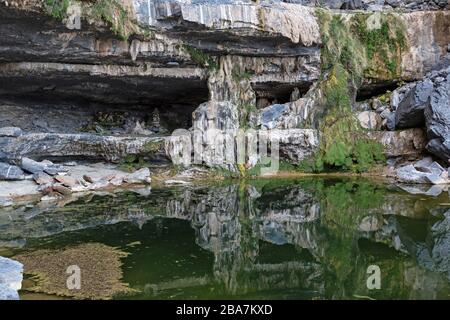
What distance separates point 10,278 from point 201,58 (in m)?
11.1

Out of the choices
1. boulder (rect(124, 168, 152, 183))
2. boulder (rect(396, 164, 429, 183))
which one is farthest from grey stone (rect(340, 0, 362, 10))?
boulder (rect(124, 168, 152, 183))

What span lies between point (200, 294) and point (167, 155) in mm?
9790

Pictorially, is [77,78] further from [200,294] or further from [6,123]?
[200,294]

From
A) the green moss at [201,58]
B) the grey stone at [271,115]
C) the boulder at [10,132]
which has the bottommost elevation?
the boulder at [10,132]

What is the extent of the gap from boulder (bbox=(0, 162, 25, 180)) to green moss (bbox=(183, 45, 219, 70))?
21.1 feet

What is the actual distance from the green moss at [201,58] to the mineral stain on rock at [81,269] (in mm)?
9079

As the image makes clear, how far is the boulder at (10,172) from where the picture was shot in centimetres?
1241

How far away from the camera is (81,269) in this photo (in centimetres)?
611

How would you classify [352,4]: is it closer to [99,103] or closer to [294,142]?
[294,142]

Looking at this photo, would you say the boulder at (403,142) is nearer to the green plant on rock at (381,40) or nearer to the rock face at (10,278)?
the green plant on rock at (381,40)

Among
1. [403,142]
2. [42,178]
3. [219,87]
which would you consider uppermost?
[219,87]

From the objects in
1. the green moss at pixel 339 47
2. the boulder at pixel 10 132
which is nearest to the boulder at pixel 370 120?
the green moss at pixel 339 47

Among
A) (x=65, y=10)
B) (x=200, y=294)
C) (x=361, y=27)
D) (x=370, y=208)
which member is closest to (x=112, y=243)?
(x=200, y=294)

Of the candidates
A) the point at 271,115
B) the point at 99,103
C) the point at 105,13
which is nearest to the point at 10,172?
the point at 105,13
